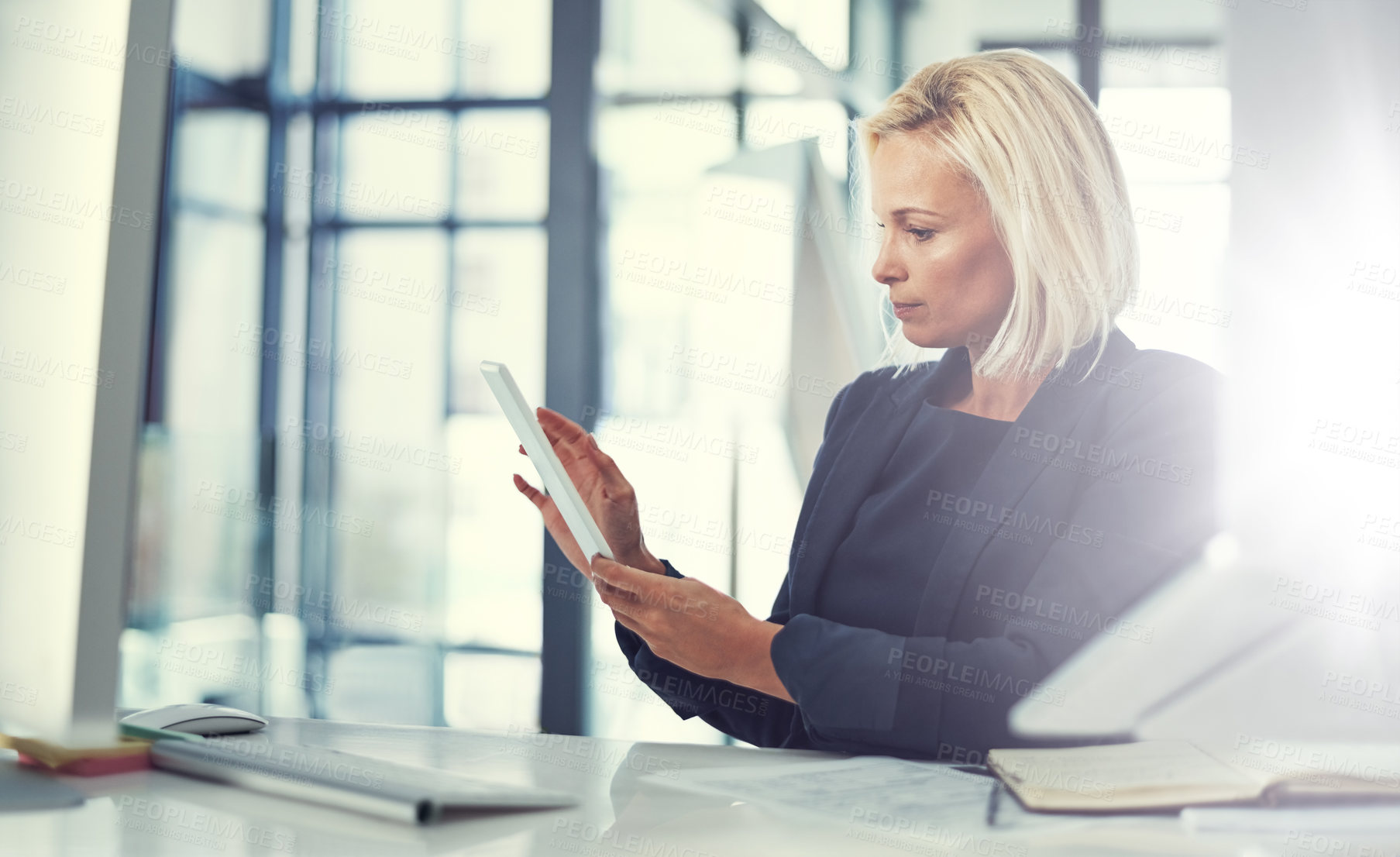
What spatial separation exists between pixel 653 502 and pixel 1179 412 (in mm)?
2282

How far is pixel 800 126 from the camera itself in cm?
358

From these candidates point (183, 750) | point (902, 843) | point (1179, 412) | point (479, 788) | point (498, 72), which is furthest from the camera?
point (498, 72)

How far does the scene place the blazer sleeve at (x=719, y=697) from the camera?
176 cm

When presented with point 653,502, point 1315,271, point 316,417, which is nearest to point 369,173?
point 316,417

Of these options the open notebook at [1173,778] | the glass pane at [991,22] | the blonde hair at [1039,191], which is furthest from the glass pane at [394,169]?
the open notebook at [1173,778]

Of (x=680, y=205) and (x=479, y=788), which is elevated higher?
(x=680, y=205)

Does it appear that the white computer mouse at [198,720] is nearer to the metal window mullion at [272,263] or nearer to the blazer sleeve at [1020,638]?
the blazer sleeve at [1020,638]

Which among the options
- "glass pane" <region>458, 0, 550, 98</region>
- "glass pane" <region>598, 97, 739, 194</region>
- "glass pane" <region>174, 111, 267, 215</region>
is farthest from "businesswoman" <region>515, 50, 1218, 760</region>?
"glass pane" <region>174, 111, 267, 215</region>

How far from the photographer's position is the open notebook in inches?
34.7

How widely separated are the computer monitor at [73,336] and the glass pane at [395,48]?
328 centimetres

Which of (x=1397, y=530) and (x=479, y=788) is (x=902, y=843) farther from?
(x=1397, y=530)

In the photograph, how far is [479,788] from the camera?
950 millimetres

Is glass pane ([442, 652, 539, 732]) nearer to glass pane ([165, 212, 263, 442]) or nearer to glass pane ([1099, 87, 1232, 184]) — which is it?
glass pane ([165, 212, 263, 442])

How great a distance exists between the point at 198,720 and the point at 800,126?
288 cm
